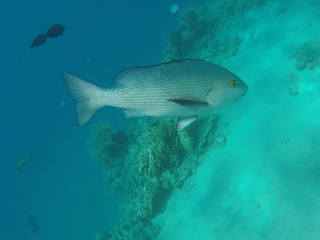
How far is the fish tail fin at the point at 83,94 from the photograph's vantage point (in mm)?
2506

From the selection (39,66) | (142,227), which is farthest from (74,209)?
(39,66)

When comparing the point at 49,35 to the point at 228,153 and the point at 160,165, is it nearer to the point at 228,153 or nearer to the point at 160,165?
the point at 160,165

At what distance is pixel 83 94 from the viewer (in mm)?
2543

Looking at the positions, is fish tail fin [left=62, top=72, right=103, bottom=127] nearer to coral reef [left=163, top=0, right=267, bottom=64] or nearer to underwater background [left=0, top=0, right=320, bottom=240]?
underwater background [left=0, top=0, right=320, bottom=240]

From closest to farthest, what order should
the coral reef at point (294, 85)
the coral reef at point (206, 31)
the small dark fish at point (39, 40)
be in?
the coral reef at point (294, 85) → the small dark fish at point (39, 40) → the coral reef at point (206, 31)

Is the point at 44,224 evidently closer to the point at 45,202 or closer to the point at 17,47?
the point at 45,202

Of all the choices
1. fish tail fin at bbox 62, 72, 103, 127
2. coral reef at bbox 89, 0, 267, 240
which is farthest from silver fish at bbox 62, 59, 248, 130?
coral reef at bbox 89, 0, 267, 240

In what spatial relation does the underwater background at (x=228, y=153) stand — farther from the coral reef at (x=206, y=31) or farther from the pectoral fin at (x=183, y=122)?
the pectoral fin at (x=183, y=122)

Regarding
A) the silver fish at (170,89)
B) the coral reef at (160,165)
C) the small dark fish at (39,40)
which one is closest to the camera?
the silver fish at (170,89)

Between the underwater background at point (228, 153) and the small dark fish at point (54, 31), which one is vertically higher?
the small dark fish at point (54, 31)

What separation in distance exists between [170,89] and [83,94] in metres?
0.87

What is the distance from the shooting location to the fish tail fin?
8.22 ft

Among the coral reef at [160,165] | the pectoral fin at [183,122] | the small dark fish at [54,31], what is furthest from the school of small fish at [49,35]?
the pectoral fin at [183,122]

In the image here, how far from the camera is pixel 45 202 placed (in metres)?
29.5
